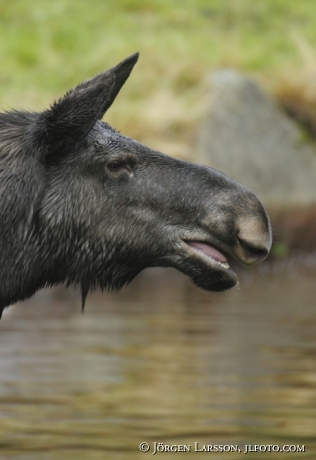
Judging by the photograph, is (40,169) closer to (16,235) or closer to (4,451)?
(16,235)

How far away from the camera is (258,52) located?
79.2 ft

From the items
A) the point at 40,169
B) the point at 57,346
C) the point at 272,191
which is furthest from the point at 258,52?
the point at 40,169

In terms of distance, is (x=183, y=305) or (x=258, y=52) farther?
(x=258, y=52)

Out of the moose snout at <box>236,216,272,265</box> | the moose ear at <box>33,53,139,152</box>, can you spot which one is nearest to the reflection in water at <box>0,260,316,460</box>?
the moose snout at <box>236,216,272,265</box>

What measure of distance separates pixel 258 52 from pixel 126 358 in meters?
16.2

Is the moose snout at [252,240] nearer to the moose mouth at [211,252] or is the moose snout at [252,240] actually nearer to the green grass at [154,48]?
the moose mouth at [211,252]

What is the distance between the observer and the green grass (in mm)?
18906

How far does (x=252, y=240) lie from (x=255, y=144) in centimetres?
1471

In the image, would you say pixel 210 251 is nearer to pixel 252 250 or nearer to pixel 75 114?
pixel 252 250

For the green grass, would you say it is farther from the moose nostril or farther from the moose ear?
→ the moose nostril

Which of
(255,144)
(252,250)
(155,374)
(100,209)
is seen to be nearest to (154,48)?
(255,144)

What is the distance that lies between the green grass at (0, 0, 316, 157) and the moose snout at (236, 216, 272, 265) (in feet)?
41.0

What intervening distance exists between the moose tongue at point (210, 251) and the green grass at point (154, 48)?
40.4ft

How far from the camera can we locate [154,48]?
21891 millimetres
